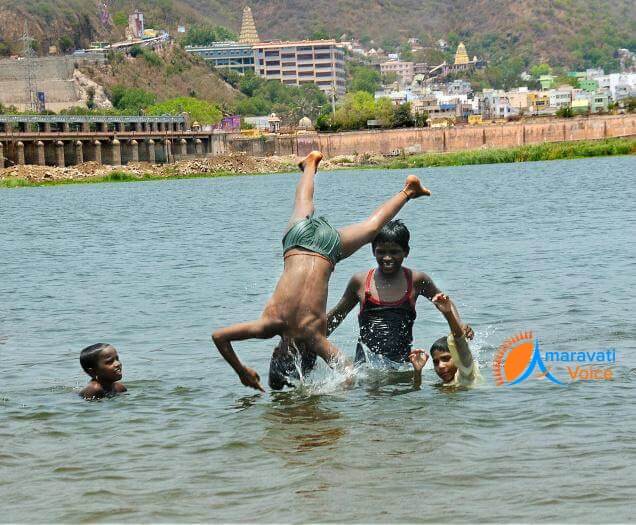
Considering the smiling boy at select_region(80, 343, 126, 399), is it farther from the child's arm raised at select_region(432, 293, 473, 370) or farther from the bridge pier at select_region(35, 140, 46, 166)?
the bridge pier at select_region(35, 140, 46, 166)

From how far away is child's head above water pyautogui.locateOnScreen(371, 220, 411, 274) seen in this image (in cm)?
922

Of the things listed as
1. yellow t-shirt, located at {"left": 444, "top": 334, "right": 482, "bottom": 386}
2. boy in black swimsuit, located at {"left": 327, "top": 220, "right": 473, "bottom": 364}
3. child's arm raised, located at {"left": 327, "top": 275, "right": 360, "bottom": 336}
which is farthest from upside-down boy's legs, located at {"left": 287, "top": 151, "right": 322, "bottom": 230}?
yellow t-shirt, located at {"left": 444, "top": 334, "right": 482, "bottom": 386}

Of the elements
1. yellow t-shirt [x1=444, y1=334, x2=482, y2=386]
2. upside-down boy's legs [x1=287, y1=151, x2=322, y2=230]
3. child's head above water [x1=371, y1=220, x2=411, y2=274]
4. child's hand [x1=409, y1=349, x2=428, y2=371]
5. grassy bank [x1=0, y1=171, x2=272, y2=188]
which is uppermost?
upside-down boy's legs [x1=287, y1=151, x2=322, y2=230]

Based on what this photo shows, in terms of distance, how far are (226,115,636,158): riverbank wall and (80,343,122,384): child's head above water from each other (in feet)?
350

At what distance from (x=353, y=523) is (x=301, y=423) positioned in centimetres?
250

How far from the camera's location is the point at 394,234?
9.23 metres

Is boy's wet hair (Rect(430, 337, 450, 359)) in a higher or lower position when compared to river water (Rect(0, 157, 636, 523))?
higher

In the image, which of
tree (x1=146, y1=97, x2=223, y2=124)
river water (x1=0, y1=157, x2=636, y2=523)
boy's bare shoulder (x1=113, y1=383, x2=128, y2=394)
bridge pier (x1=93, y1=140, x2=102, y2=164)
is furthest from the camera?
tree (x1=146, y1=97, x2=223, y2=124)

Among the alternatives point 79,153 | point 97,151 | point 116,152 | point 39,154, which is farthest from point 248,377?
point 116,152

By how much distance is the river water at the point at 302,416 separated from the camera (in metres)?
7.18

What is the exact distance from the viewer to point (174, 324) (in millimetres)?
15453

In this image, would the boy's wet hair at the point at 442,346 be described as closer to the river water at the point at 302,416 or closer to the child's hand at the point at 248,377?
the river water at the point at 302,416

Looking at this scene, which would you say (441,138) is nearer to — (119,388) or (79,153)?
(79,153)

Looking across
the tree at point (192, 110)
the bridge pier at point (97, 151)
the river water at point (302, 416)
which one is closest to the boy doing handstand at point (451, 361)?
the river water at point (302, 416)
